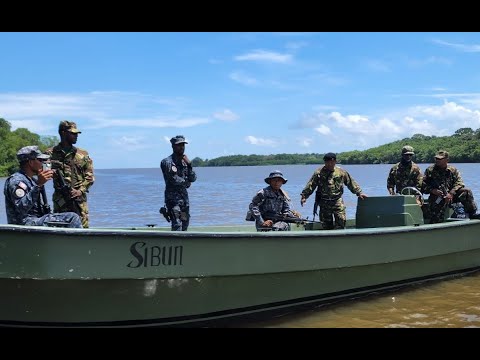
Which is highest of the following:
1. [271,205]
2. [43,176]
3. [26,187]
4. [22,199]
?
[43,176]

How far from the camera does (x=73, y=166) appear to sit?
6.58 m

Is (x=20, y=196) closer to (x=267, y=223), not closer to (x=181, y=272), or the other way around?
(x=181, y=272)

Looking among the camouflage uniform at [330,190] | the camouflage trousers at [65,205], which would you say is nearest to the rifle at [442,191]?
the camouflage uniform at [330,190]

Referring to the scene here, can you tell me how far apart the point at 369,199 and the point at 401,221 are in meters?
0.66

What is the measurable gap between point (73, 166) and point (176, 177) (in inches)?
62.3

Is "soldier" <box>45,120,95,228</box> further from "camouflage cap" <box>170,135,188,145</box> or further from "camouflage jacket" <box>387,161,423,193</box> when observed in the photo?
"camouflage jacket" <box>387,161,423,193</box>

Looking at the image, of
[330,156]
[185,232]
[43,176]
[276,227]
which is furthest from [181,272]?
[330,156]

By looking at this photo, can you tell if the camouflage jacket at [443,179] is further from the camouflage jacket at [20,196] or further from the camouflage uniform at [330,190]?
the camouflage jacket at [20,196]

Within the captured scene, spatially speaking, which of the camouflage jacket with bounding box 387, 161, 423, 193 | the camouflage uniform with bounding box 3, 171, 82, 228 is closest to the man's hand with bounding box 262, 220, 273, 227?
the camouflage uniform with bounding box 3, 171, 82, 228

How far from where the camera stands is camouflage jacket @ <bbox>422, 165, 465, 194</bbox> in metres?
9.38

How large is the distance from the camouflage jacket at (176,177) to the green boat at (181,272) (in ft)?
4.85

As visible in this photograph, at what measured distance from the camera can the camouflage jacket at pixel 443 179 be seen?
9.38 meters

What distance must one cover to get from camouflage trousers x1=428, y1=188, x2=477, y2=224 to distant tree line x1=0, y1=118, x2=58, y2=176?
177ft
